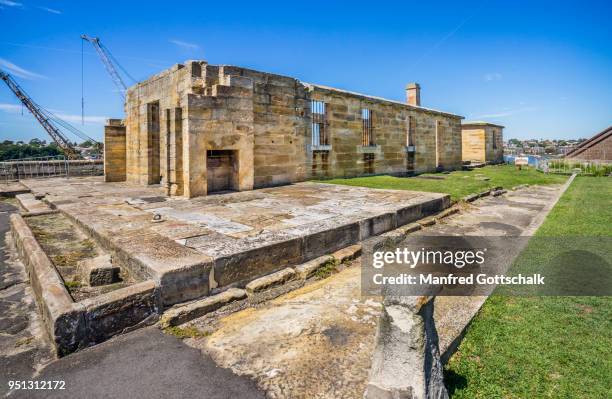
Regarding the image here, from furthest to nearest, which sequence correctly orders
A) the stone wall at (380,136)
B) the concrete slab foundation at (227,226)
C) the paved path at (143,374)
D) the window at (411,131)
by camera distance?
the window at (411,131) → the stone wall at (380,136) → the concrete slab foundation at (227,226) → the paved path at (143,374)

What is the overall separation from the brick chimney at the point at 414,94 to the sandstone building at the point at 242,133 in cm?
515

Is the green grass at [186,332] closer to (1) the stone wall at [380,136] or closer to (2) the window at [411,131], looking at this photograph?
(1) the stone wall at [380,136]

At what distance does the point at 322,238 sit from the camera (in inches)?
205

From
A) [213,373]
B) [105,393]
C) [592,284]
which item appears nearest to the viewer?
[105,393]

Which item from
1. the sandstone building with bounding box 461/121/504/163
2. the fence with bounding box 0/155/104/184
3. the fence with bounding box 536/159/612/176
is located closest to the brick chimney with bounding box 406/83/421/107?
the sandstone building with bounding box 461/121/504/163

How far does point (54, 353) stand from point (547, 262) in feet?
18.9

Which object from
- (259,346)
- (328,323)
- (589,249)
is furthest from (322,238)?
(589,249)

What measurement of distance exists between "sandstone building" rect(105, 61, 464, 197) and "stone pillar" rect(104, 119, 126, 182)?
34 millimetres

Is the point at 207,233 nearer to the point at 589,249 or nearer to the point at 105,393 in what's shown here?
the point at 105,393

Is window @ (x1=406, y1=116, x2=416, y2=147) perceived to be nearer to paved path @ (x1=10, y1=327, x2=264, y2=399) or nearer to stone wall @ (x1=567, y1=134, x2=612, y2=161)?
paved path @ (x1=10, y1=327, x2=264, y2=399)

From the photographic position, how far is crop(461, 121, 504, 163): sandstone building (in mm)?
26812

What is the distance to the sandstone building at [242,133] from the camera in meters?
8.72

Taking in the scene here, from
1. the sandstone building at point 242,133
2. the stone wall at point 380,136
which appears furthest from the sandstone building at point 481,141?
the sandstone building at point 242,133

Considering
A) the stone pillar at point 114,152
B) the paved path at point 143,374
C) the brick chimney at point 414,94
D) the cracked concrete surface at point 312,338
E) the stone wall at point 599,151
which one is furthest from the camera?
the stone wall at point 599,151
